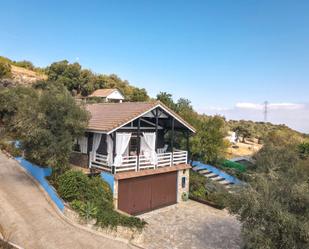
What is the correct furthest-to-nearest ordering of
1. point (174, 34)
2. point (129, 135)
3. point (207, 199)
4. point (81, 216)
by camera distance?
point (174, 34) < point (207, 199) < point (129, 135) < point (81, 216)

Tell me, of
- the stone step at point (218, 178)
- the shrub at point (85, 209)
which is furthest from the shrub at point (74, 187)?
the stone step at point (218, 178)

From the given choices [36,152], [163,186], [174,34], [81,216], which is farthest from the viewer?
[174,34]

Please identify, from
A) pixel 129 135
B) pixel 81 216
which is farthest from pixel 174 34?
pixel 81 216

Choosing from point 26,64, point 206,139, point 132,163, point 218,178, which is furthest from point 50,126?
point 26,64

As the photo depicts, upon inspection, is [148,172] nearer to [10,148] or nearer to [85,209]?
[85,209]

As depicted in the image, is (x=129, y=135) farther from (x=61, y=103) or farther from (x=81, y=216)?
(x=81, y=216)

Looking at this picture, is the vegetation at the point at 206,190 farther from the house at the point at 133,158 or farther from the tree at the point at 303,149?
the tree at the point at 303,149
